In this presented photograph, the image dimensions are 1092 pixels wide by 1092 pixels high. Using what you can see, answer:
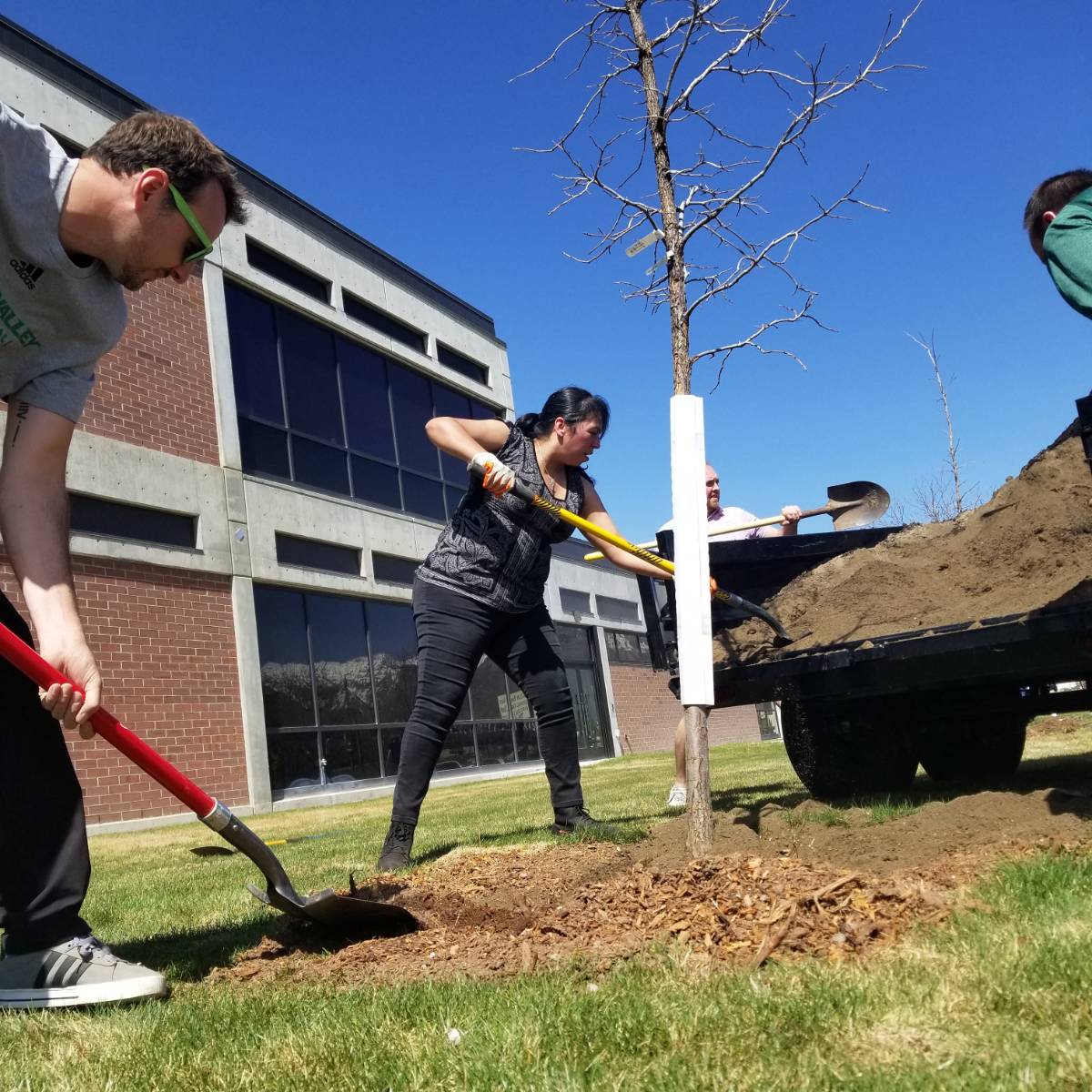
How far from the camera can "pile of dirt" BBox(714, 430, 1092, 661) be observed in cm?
421

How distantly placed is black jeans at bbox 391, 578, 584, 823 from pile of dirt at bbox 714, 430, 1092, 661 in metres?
0.96

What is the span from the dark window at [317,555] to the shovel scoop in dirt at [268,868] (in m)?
11.5

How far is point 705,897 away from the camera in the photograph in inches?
112

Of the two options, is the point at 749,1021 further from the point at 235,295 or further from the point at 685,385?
the point at 235,295

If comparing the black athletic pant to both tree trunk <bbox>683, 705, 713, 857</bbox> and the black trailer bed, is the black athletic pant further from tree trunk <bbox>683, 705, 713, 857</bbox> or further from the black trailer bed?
the black trailer bed

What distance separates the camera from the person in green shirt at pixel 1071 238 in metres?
2.88

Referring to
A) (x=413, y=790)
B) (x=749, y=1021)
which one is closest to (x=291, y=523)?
(x=413, y=790)

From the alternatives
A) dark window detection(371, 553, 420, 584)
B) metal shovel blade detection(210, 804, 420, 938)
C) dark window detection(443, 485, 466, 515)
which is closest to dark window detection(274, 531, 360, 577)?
dark window detection(371, 553, 420, 584)

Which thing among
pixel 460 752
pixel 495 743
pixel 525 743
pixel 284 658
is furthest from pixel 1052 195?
pixel 525 743

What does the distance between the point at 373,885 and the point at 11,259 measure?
2.52 meters

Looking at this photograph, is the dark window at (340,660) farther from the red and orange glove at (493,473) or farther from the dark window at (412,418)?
the red and orange glove at (493,473)

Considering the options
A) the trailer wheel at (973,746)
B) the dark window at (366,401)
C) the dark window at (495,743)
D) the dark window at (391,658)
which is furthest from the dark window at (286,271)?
the trailer wheel at (973,746)

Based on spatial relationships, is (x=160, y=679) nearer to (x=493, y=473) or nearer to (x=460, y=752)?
(x=460, y=752)

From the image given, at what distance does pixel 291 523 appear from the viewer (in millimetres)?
14516
